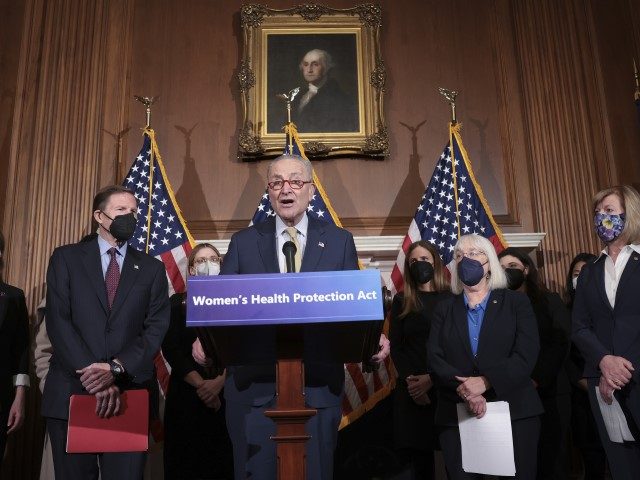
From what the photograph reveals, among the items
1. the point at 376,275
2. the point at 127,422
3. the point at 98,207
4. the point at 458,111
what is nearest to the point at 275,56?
the point at 458,111

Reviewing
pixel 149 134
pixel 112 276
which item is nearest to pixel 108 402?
pixel 112 276

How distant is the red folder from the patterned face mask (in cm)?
217

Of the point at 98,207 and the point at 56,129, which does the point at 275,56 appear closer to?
the point at 56,129

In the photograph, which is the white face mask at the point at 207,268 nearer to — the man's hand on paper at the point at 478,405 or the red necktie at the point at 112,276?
the red necktie at the point at 112,276

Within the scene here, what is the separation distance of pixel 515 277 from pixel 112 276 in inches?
89.2

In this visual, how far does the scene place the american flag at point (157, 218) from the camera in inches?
183

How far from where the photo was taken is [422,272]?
385 centimetres

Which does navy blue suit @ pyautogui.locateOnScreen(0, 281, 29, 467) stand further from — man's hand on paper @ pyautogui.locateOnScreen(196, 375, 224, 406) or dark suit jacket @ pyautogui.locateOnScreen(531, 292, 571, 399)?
dark suit jacket @ pyautogui.locateOnScreen(531, 292, 571, 399)

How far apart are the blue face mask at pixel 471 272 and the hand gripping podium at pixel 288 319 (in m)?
1.25

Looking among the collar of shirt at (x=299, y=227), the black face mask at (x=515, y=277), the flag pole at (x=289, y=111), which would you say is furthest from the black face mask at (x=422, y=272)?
the flag pole at (x=289, y=111)

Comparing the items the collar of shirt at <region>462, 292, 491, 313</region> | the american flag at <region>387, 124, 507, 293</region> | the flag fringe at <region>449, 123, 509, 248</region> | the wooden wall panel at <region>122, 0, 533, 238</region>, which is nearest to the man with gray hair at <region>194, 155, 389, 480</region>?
the collar of shirt at <region>462, 292, 491, 313</region>

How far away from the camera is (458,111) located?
5.58m

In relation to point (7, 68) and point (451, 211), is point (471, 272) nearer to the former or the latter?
point (451, 211)

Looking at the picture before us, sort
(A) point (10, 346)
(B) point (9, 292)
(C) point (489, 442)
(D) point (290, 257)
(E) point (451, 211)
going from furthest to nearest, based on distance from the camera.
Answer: (E) point (451, 211) < (B) point (9, 292) < (A) point (10, 346) < (C) point (489, 442) < (D) point (290, 257)
